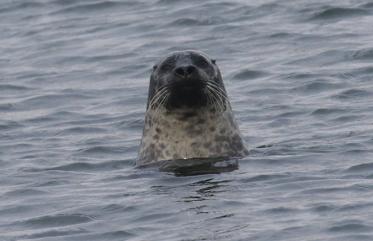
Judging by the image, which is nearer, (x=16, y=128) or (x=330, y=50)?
(x=16, y=128)

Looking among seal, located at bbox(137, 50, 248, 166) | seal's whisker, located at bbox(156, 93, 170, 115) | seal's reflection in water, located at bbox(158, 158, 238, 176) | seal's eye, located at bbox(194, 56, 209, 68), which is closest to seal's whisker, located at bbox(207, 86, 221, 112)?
seal, located at bbox(137, 50, 248, 166)

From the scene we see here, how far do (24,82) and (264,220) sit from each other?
9.78 m

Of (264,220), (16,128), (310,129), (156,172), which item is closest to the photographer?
(264,220)

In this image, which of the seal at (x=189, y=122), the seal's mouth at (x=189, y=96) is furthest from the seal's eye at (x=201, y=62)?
the seal's mouth at (x=189, y=96)

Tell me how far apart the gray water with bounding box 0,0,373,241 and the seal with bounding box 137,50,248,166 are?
1.05 ft

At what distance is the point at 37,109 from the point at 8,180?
466 cm

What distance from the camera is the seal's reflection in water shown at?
14992 mm

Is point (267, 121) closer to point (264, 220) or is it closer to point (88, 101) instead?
point (88, 101)

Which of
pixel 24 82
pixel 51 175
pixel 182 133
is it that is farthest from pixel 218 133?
pixel 24 82

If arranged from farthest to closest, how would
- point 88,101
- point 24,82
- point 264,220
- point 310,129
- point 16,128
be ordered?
point 24,82 < point 88,101 < point 16,128 < point 310,129 < point 264,220

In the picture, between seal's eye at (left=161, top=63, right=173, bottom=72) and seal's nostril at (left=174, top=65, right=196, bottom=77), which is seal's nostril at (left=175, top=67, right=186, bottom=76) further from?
seal's eye at (left=161, top=63, right=173, bottom=72)

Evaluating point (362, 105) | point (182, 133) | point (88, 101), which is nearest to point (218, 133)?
point (182, 133)

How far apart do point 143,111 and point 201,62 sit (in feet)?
13.1

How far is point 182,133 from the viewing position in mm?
15602
